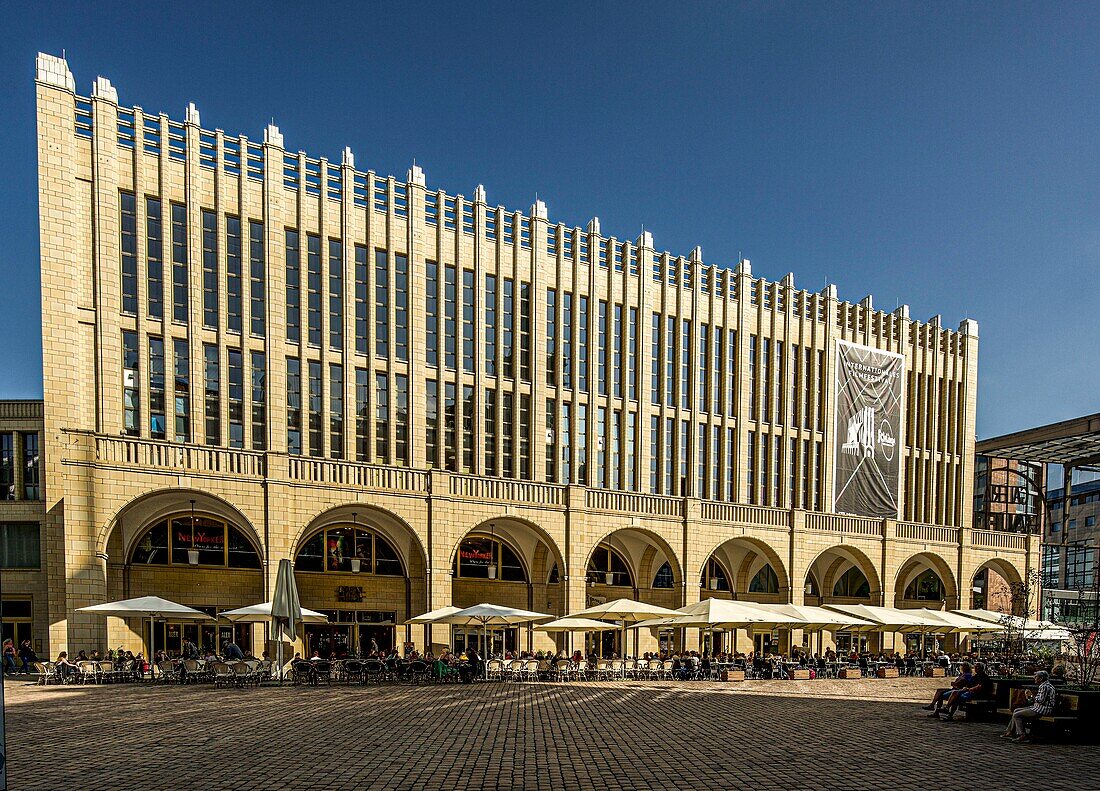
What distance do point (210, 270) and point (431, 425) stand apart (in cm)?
1046

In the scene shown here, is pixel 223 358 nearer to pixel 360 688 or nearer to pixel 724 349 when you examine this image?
pixel 360 688

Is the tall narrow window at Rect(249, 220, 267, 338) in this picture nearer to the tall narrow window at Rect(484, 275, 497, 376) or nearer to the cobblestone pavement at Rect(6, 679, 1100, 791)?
Answer: the tall narrow window at Rect(484, 275, 497, 376)

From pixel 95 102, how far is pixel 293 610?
19.0 meters

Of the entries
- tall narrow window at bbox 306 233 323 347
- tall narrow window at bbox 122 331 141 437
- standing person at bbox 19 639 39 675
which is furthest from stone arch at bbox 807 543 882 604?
standing person at bbox 19 639 39 675

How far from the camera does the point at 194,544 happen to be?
103 ft

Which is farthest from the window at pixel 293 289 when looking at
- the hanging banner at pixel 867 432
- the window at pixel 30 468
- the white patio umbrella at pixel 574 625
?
the hanging banner at pixel 867 432

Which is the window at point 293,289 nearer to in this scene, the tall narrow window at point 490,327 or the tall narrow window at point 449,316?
the tall narrow window at point 449,316

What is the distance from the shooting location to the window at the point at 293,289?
33.0 meters

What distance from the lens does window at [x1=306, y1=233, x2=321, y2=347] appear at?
33.4 metres

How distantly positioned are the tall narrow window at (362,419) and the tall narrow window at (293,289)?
9.49 feet

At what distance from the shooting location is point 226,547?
105 ft

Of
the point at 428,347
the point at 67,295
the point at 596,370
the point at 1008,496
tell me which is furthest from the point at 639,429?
the point at 1008,496

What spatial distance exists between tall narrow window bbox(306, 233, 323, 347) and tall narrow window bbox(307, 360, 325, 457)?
1.03 meters

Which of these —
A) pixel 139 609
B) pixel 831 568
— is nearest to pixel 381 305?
pixel 139 609
